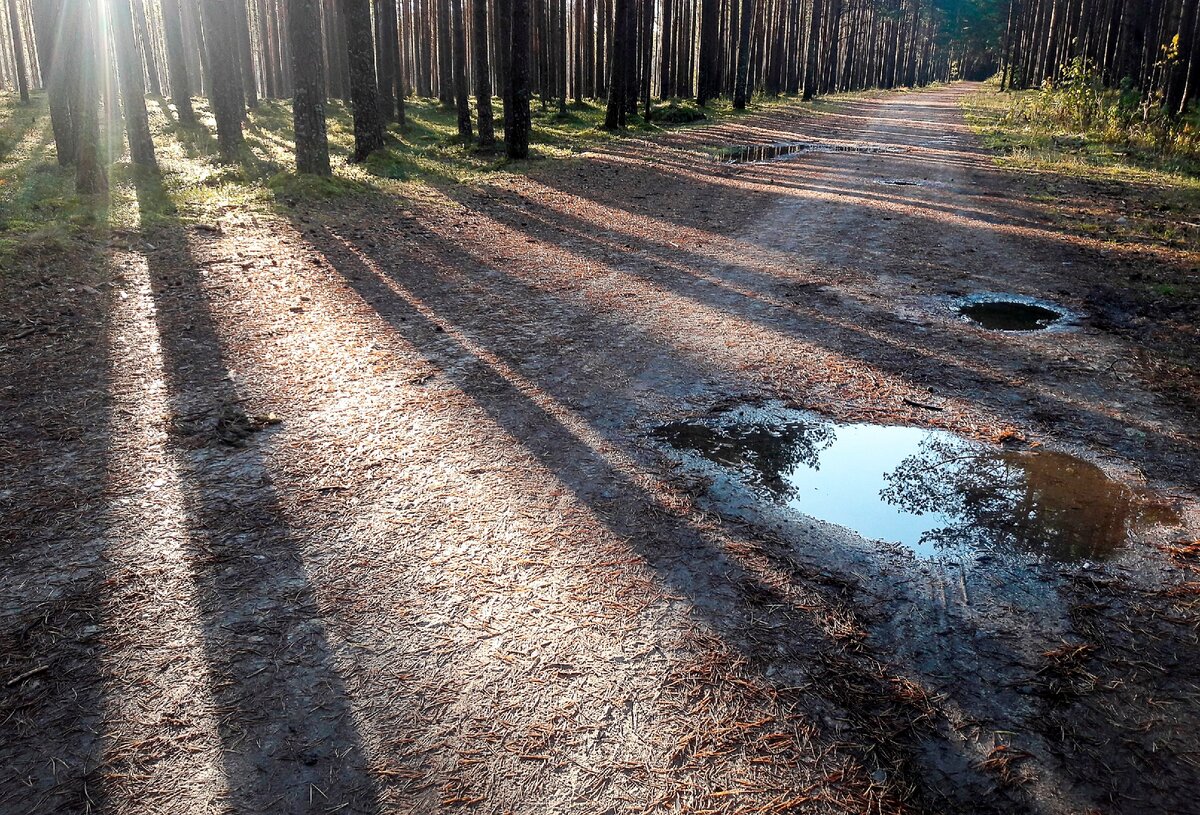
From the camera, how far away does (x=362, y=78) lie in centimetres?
1480

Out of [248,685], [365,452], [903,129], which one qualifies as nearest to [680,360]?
[365,452]

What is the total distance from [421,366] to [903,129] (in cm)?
2760

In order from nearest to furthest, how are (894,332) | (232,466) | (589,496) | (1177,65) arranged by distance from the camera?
(589,496)
(232,466)
(894,332)
(1177,65)

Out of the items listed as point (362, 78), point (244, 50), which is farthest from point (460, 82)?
point (244, 50)

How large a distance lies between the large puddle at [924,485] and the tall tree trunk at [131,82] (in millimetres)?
12519

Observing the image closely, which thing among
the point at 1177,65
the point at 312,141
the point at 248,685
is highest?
the point at 1177,65

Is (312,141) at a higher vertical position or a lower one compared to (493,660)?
higher

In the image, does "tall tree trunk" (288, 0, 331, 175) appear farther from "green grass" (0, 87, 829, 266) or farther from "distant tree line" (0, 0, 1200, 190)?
"green grass" (0, 87, 829, 266)

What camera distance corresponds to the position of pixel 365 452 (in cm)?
422

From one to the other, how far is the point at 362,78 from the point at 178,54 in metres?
7.73

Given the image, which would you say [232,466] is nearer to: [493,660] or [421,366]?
[421,366]

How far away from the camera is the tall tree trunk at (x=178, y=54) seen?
60.2ft

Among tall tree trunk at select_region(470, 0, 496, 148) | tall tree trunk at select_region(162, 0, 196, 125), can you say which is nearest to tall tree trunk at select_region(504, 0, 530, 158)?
tall tree trunk at select_region(470, 0, 496, 148)

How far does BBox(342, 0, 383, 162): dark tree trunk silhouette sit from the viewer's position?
567 inches
